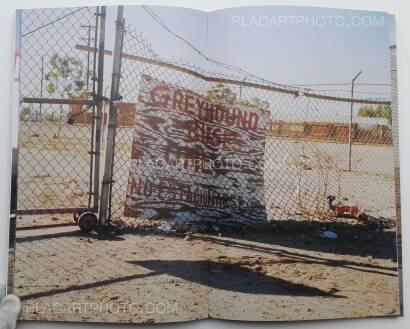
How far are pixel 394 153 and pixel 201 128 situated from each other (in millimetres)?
635

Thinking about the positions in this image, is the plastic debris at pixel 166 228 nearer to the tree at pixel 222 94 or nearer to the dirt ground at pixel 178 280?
the dirt ground at pixel 178 280

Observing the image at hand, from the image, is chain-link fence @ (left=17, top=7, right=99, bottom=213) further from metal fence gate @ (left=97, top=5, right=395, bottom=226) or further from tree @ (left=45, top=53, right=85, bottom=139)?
metal fence gate @ (left=97, top=5, right=395, bottom=226)

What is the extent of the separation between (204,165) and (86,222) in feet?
1.39

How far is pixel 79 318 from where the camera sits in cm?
127

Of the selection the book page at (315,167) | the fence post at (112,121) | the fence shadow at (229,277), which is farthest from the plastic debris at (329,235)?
the fence post at (112,121)

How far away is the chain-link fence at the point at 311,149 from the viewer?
130cm

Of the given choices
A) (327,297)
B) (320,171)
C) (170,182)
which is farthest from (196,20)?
(327,297)

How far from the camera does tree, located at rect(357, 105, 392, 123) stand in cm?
133

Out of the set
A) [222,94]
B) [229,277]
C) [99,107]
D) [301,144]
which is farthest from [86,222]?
[301,144]

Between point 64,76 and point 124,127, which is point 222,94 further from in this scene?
point 64,76

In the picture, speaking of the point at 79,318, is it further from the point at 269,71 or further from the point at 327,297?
the point at 269,71

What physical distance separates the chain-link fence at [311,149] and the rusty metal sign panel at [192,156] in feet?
0.11

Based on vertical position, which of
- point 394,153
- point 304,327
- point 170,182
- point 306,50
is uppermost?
point 306,50

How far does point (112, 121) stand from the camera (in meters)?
1.29
